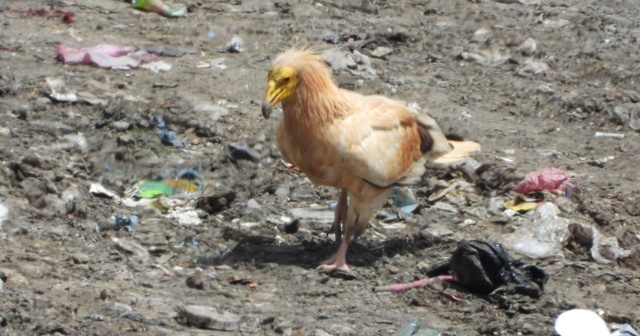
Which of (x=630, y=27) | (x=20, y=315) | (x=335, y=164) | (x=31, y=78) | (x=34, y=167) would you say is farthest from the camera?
(x=630, y=27)

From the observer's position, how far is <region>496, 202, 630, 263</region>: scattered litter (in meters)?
6.89

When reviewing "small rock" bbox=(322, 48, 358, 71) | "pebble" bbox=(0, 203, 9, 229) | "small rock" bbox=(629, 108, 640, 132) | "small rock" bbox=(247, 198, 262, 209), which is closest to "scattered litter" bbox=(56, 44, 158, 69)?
"small rock" bbox=(322, 48, 358, 71)

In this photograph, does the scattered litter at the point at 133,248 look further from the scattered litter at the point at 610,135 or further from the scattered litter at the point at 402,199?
the scattered litter at the point at 610,135

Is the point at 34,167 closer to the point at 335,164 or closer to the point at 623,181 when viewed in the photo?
the point at 335,164

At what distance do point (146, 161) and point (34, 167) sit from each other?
897mm

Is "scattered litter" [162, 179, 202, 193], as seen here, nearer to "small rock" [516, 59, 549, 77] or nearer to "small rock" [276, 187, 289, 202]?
"small rock" [276, 187, 289, 202]

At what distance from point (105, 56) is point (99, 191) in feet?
9.35

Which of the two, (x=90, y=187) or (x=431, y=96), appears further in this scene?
(x=431, y=96)

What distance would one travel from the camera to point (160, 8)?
11.8 meters

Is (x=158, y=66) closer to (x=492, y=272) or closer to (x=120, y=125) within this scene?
(x=120, y=125)

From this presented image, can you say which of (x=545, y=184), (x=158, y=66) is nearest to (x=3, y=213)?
(x=545, y=184)

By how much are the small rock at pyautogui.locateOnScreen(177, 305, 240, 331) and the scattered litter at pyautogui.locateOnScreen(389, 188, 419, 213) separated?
2377 mm

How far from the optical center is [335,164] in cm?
627

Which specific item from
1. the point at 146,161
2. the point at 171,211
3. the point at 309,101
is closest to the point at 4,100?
the point at 146,161
